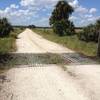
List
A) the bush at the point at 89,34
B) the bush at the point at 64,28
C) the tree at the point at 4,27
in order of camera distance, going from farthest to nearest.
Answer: the tree at the point at 4,27 < the bush at the point at 64,28 < the bush at the point at 89,34

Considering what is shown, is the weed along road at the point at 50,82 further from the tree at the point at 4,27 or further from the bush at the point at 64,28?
the tree at the point at 4,27

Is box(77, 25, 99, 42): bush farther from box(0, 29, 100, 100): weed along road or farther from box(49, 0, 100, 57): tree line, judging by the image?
box(0, 29, 100, 100): weed along road

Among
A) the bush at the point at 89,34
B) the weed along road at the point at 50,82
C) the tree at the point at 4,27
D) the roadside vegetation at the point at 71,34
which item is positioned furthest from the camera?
the tree at the point at 4,27

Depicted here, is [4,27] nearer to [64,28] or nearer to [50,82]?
[64,28]

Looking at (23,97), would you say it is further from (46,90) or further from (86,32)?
(86,32)

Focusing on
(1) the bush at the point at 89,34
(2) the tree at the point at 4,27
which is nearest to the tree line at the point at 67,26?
(1) the bush at the point at 89,34

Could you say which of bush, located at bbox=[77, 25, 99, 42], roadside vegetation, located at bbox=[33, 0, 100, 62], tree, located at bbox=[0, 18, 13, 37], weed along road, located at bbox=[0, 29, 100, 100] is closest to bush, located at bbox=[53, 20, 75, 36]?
roadside vegetation, located at bbox=[33, 0, 100, 62]

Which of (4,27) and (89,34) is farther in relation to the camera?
(4,27)

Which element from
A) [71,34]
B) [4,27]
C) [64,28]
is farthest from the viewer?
[4,27]

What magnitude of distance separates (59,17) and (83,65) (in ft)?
122

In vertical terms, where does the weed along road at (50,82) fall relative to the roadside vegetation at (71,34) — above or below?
below

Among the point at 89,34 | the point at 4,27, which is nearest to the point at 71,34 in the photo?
the point at 4,27

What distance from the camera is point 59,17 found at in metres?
49.5

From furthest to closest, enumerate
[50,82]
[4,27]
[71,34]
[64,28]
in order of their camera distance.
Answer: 1. [4,27]
2. [64,28]
3. [71,34]
4. [50,82]
